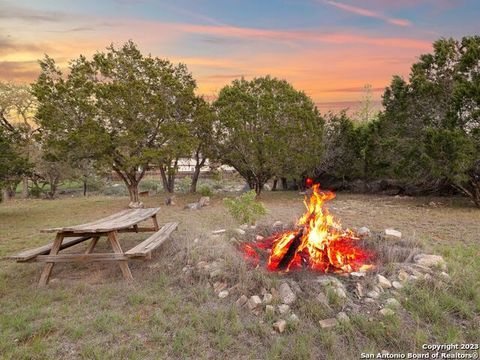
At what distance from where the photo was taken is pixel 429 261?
5.37 metres

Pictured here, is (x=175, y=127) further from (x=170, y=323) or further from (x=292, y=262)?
(x=170, y=323)

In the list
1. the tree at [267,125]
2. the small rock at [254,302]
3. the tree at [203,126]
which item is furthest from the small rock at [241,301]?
the tree at [267,125]

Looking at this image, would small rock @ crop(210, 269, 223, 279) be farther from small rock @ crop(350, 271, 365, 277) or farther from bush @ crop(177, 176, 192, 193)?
bush @ crop(177, 176, 192, 193)

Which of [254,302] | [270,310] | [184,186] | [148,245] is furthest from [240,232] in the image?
[184,186]

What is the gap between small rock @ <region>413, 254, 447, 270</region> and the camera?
5266mm

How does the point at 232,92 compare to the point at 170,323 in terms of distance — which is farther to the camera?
the point at 232,92

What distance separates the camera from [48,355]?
3471 mm

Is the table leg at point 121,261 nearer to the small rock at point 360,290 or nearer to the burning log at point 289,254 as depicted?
the burning log at point 289,254

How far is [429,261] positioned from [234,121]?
12.3 meters

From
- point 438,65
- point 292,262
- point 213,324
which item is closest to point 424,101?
point 438,65

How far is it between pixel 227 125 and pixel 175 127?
9.57 ft

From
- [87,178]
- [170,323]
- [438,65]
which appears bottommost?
[87,178]

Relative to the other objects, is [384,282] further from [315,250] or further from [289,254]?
[289,254]

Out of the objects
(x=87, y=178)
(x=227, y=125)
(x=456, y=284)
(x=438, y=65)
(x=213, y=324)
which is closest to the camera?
(x=213, y=324)
